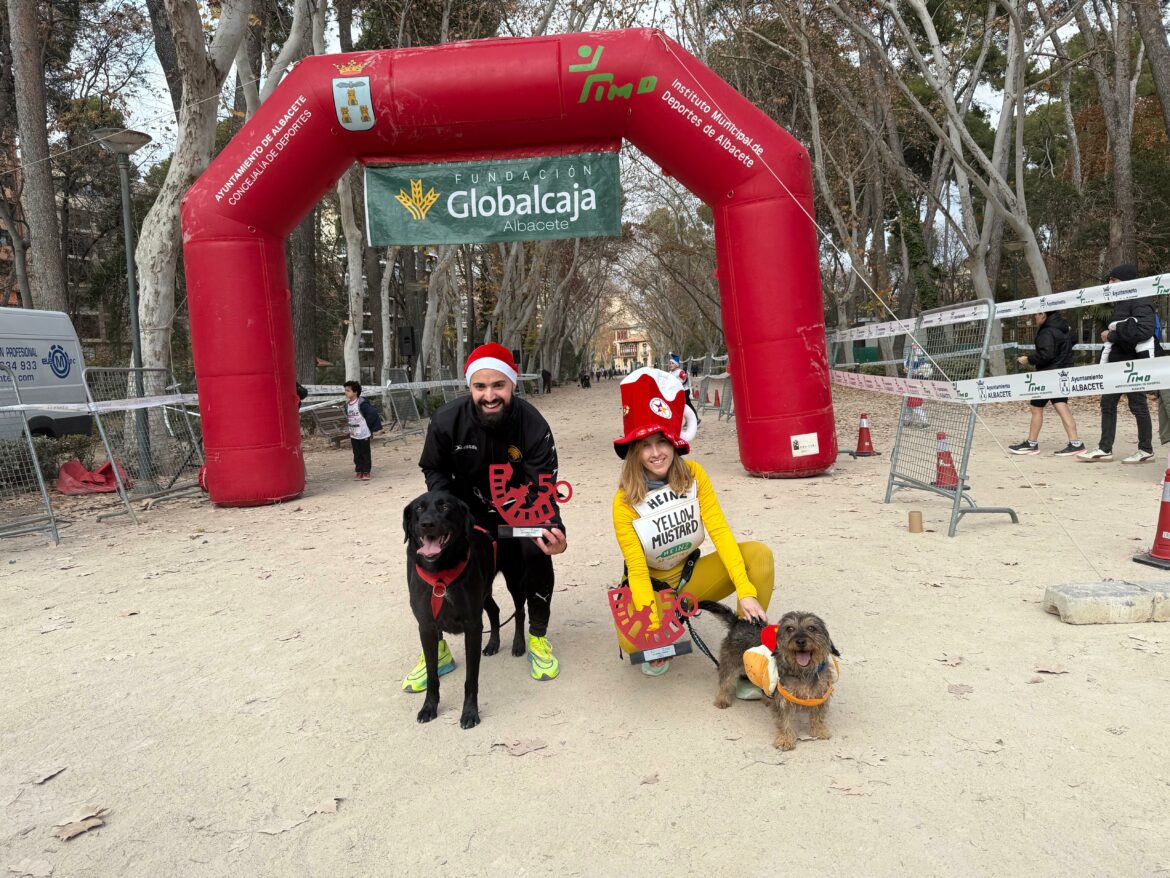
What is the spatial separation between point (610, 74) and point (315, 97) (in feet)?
9.81

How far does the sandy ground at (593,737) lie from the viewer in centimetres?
232

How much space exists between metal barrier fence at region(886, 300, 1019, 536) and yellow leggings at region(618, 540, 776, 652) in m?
2.88

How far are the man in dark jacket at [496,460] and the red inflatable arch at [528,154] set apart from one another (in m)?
4.72

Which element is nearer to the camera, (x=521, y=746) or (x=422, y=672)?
(x=521, y=746)

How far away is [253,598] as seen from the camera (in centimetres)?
516

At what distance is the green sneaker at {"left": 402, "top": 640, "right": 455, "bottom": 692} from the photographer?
354 cm

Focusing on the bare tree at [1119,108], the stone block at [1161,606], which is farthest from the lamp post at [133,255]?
the bare tree at [1119,108]

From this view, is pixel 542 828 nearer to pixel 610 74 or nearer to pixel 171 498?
pixel 610 74

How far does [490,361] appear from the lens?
11.7 ft

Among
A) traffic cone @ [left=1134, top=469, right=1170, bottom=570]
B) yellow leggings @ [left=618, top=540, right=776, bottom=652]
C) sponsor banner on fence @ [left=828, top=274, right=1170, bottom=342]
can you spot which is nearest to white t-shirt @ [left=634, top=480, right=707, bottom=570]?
yellow leggings @ [left=618, top=540, right=776, bottom=652]

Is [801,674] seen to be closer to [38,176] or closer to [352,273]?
[352,273]

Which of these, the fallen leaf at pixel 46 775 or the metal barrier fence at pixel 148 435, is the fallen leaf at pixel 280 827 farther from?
the metal barrier fence at pixel 148 435

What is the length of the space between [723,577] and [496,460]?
1.21m

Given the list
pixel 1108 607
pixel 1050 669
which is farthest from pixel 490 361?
pixel 1108 607
